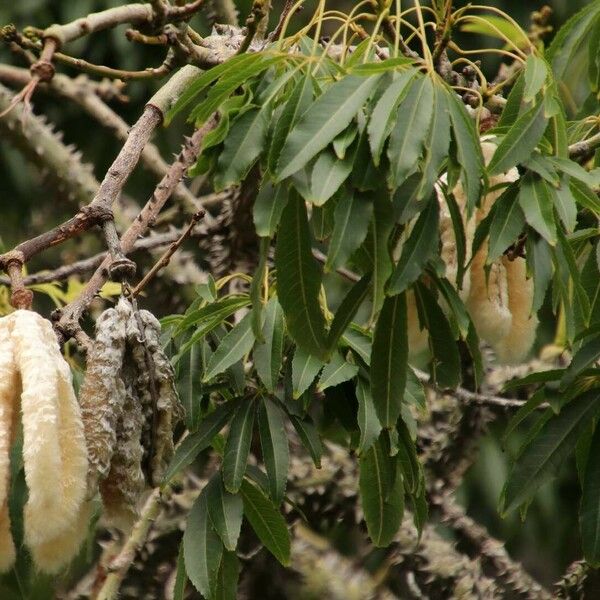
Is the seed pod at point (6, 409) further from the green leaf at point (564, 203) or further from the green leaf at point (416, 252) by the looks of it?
the green leaf at point (564, 203)

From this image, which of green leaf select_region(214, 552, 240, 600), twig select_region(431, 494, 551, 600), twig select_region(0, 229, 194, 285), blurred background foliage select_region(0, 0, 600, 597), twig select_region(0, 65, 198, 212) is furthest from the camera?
blurred background foliage select_region(0, 0, 600, 597)

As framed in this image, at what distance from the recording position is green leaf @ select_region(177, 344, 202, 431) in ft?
4.35

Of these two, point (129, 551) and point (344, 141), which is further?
point (129, 551)

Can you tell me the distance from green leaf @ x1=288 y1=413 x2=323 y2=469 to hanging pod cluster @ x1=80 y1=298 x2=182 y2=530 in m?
0.25

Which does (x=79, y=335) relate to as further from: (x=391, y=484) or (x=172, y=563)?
(x=172, y=563)

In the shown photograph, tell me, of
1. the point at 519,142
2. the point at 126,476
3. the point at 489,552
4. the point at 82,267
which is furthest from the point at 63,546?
the point at 489,552

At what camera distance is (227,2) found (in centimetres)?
204

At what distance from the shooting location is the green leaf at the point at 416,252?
3.46 ft

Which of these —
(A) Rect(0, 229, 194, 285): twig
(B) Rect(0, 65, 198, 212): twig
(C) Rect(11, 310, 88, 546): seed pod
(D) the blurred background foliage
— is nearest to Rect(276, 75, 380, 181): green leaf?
(C) Rect(11, 310, 88, 546): seed pod

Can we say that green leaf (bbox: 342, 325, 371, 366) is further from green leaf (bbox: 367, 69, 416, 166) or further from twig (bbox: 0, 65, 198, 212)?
twig (bbox: 0, 65, 198, 212)

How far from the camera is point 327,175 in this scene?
1018 millimetres

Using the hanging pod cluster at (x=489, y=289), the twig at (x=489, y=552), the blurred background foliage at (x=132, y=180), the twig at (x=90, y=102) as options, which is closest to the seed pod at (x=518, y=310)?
the hanging pod cluster at (x=489, y=289)

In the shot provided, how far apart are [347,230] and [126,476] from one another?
0.85ft

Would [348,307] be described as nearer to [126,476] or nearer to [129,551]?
[126,476]
